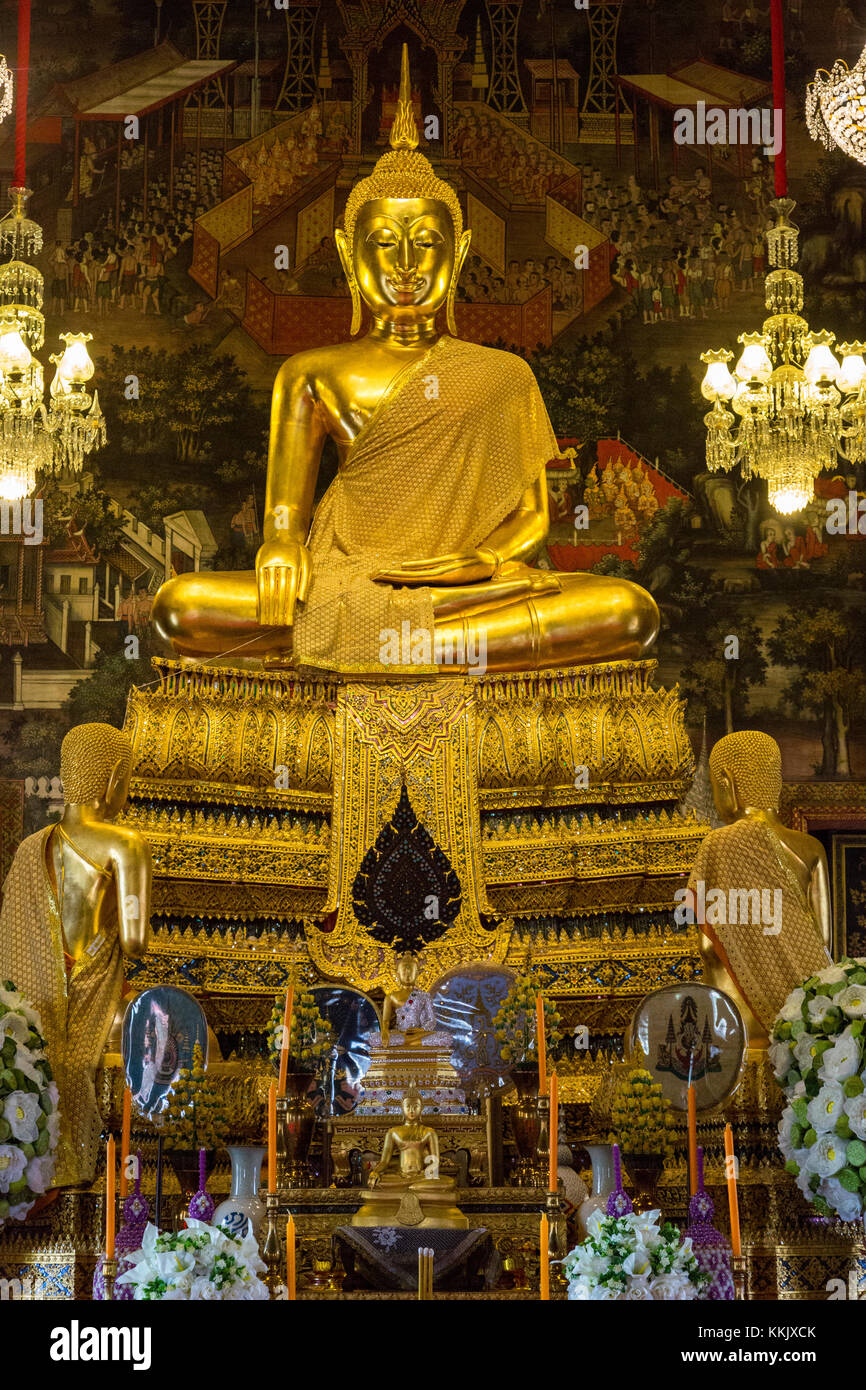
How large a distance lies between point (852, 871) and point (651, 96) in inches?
158

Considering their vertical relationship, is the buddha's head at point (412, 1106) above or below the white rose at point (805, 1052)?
below

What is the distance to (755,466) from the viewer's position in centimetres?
797

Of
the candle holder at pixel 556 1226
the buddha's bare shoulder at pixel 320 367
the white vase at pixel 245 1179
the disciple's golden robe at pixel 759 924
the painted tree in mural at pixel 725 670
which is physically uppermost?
the buddha's bare shoulder at pixel 320 367

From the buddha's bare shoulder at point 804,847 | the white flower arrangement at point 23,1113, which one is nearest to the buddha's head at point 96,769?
the white flower arrangement at point 23,1113

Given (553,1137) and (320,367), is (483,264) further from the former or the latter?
(553,1137)

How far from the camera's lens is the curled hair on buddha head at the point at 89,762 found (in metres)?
5.41

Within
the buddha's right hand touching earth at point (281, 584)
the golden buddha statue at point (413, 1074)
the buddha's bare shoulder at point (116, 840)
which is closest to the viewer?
the golden buddha statue at point (413, 1074)

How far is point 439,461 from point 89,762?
→ 2332 mm

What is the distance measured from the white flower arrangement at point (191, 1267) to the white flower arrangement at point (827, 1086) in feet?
5.04

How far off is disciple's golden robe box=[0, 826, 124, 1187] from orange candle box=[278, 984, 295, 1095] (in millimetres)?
703

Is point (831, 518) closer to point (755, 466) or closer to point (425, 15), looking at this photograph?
point (755, 466)

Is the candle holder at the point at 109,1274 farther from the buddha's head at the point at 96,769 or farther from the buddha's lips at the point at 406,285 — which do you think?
the buddha's lips at the point at 406,285

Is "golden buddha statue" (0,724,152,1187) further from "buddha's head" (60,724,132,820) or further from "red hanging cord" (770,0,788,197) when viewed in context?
"red hanging cord" (770,0,788,197)

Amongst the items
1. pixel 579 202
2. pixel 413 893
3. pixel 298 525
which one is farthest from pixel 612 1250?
pixel 579 202
